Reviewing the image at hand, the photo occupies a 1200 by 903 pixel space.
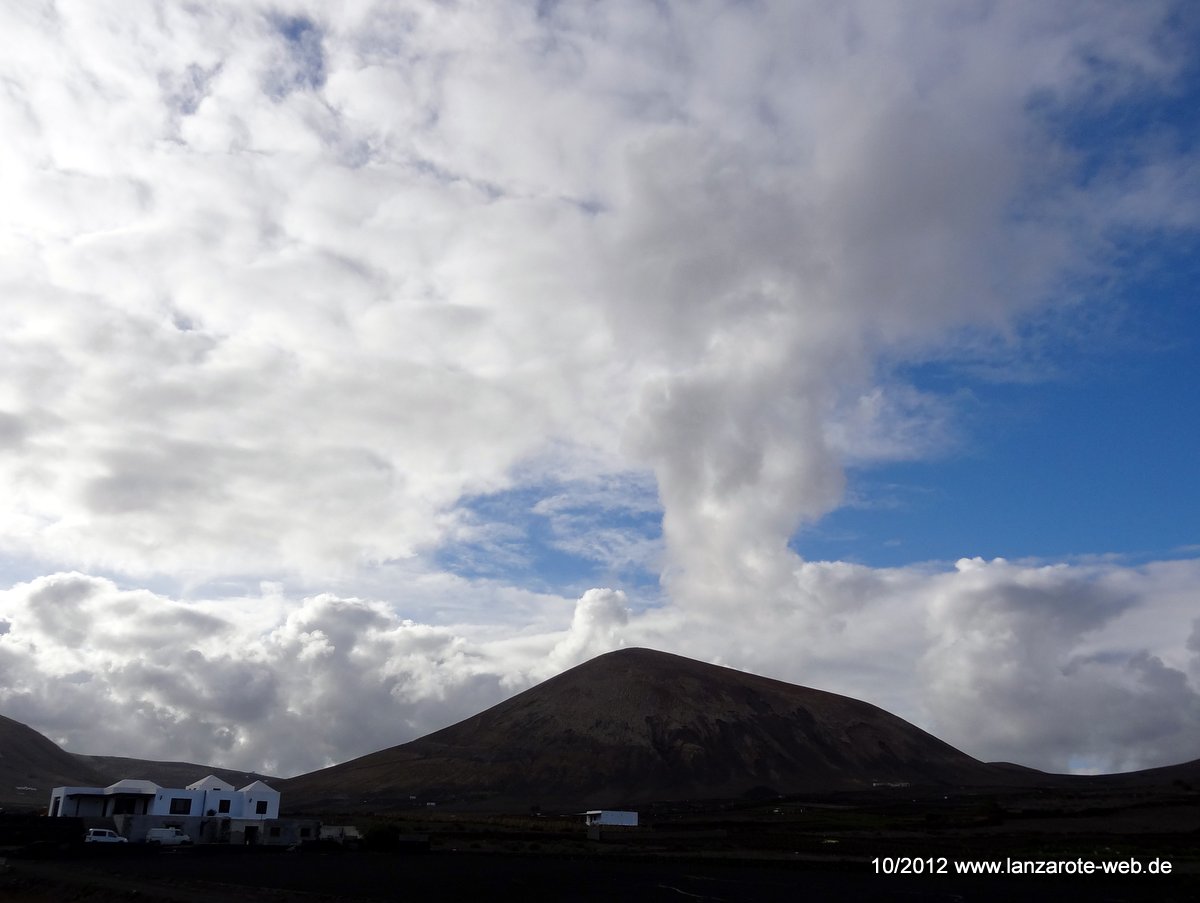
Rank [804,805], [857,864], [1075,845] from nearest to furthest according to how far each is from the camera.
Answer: [857,864] < [1075,845] < [804,805]

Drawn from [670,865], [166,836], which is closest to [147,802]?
[166,836]

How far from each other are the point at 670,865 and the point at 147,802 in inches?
2054

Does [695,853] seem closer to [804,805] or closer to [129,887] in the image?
[129,887]

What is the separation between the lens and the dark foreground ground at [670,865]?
40.3 m

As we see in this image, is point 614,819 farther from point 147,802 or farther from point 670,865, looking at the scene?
point 670,865

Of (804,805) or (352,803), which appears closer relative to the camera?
(804,805)

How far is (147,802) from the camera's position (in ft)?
275

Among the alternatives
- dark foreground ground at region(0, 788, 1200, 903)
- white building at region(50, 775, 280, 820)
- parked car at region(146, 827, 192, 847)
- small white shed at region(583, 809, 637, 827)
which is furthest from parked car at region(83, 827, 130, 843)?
small white shed at region(583, 809, 637, 827)

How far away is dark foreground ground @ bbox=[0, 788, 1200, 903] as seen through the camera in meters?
40.3

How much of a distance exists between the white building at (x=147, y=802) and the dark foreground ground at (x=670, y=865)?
50.3 feet

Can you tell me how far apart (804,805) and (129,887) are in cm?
12214

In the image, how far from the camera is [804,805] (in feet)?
483

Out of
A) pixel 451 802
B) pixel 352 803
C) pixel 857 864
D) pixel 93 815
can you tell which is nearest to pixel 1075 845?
pixel 857 864

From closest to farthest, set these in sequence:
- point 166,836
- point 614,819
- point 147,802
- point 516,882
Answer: point 516,882 → point 166,836 → point 147,802 → point 614,819
